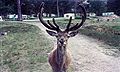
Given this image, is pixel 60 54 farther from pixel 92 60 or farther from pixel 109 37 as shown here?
pixel 109 37

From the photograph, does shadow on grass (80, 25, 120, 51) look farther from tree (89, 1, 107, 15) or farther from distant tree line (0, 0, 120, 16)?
tree (89, 1, 107, 15)

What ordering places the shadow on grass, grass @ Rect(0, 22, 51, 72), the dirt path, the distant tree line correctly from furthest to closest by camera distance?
1. the distant tree line
2. the shadow on grass
3. grass @ Rect(0, 22, 51, 72)
4. the dirt path

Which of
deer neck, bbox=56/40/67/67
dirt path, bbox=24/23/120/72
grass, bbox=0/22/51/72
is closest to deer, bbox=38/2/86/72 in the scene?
deer neck, bbox=56/40/67/67

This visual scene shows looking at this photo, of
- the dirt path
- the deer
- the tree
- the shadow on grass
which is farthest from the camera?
the tree

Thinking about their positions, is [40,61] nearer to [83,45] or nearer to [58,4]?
[83,45]

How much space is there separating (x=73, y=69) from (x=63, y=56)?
127 inches

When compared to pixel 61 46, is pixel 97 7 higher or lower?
lower

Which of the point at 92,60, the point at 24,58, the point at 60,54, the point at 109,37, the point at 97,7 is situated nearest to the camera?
the point at 60,54

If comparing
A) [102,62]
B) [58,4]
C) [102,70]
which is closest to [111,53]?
[102,62]

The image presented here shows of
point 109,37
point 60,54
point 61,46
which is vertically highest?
point 61,46

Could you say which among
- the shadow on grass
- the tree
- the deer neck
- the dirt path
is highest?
the deer neck

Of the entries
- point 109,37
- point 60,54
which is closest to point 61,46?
point 60,54

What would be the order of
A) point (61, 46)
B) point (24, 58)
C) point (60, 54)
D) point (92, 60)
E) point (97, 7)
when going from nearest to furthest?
point (61, 46) → point (60, 54) → point (92, 60) → point (24, 58) → point (97, 7)

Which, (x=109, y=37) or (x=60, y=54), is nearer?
(x=60, y=54)
